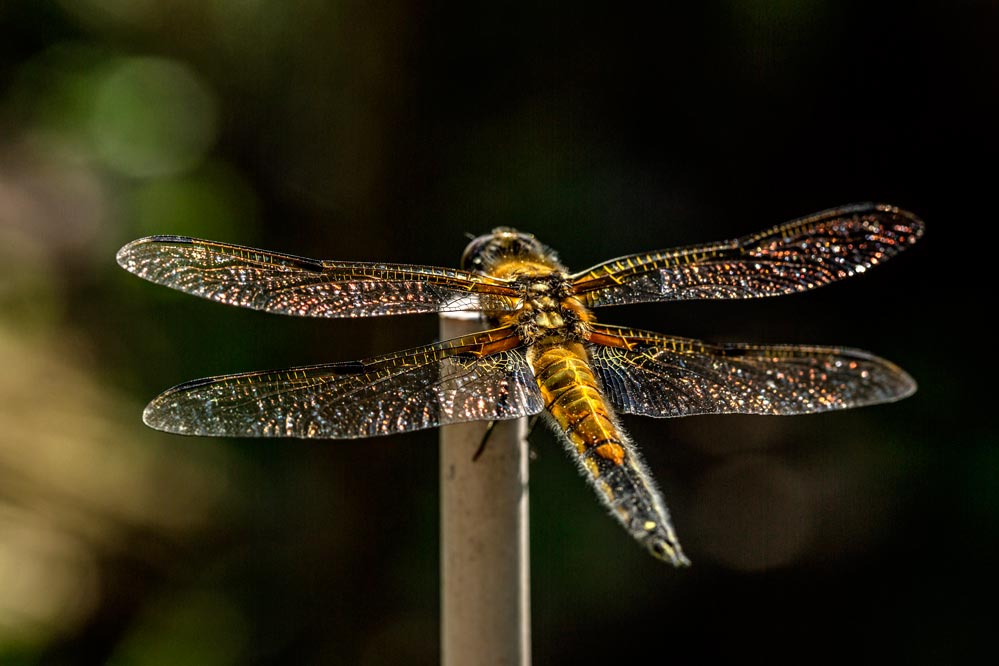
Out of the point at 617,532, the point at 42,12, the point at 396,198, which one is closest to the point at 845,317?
the point at 617,532

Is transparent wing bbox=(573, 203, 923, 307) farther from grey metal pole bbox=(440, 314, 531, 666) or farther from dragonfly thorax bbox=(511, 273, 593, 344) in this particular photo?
grey metal pole bbox=(440, 314, 531, 666)

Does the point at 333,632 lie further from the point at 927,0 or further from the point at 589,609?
the point at 927,0

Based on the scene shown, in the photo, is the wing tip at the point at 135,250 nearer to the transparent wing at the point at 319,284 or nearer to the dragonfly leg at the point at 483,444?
the transparent wing at the point at 319,284

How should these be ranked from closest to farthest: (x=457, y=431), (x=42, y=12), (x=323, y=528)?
1. (x=457, y=431)
2. (x=323, y=528)
3. (x=42, y=12)

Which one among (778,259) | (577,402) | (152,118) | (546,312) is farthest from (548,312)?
(152,118)

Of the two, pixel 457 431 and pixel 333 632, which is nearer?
pixel 457 431

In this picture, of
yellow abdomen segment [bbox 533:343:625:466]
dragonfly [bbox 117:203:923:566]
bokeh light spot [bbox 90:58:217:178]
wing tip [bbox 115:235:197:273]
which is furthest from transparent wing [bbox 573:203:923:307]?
bokeh light spot [bbox 90:58:217:178]

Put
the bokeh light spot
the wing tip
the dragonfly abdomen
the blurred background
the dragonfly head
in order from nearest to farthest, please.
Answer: the dragonfly abdomen → the wing tip → the dragonfly head → the blurred background → the bokeh light spot
